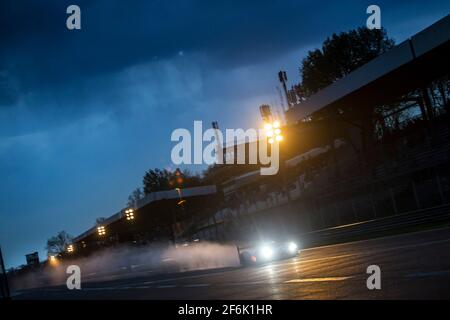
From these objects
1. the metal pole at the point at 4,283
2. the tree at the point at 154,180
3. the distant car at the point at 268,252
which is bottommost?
the distant car at the point at 268,252

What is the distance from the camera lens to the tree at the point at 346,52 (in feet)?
177

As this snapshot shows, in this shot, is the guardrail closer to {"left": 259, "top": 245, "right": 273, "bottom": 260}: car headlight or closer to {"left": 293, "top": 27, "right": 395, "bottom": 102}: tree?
{"left": 259, "top": 245, "right": 273, "bottom": 260}: car headlight

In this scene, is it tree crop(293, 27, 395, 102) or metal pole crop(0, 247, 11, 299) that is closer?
metal pole crop(0, 247, 11, 299)

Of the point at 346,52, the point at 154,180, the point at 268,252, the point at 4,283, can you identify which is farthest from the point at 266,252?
the point at 154,180

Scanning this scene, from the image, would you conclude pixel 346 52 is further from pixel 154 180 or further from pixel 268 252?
pixel 154 180

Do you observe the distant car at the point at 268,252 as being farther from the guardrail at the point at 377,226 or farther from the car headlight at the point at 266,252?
the guardrail at the point at 377,226

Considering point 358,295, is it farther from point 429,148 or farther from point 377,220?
point 429,148

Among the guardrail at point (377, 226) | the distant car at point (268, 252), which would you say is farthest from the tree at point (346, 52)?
the distant car at point (268, 252)

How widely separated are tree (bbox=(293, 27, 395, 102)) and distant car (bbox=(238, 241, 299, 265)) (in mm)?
36046

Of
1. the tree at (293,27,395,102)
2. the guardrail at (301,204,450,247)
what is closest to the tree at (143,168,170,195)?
the tree at (293,27,395,102)

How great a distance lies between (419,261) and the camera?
10.5 m

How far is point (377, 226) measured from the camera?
25.8m

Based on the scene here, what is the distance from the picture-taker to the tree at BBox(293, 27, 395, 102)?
54031 millimetres

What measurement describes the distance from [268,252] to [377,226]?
7.26 metres
